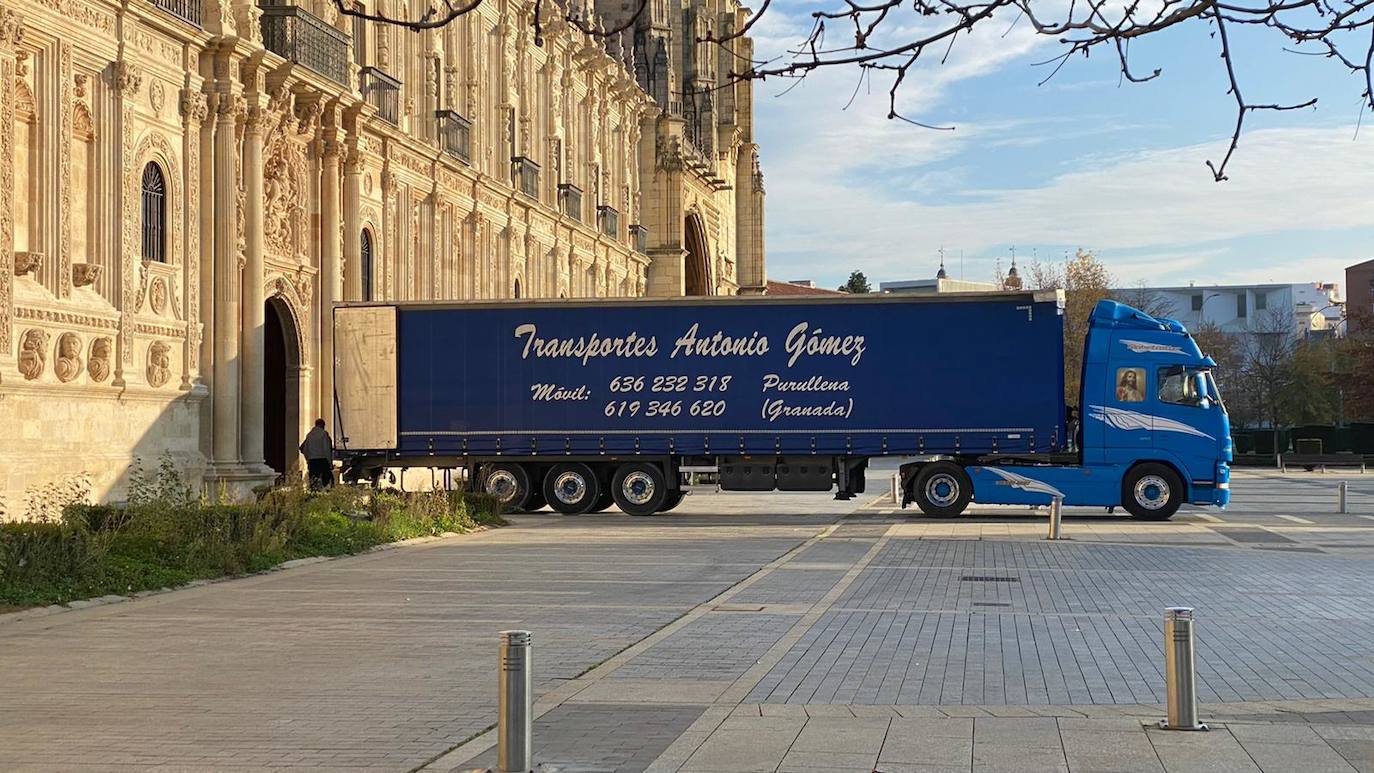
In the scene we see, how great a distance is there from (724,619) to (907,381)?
18.0 m

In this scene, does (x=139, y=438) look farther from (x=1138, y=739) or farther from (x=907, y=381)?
(x=1138, y=739)

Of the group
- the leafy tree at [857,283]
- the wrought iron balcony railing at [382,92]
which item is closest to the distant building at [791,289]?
the leafy tree at [857,283]

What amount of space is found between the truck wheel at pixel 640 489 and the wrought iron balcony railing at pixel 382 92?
10.8 metres

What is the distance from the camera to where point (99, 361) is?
26453 mm

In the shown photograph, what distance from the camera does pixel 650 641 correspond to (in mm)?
13852

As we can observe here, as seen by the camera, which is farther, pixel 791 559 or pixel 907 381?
pixel 907 381

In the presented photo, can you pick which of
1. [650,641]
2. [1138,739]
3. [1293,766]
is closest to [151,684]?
[650,641]

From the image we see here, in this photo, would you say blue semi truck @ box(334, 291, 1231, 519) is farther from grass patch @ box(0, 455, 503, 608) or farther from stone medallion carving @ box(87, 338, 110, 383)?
stone medallion carving @ box(87, 338, 110, 383)

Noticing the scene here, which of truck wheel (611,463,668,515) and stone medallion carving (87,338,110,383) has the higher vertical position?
stone medallion carving (87,338,110,383)

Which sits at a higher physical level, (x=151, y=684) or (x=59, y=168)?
(x=59, y=168)

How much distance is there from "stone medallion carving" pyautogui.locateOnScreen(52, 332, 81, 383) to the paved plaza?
20.5 feet

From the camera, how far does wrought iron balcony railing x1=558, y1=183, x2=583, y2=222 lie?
57.8 m

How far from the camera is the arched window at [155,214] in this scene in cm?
2855

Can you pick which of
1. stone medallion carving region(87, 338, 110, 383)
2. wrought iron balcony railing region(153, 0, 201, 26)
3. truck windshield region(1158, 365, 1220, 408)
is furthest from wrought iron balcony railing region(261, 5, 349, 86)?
truck windshield region(1158, 365, 1220, 408)
